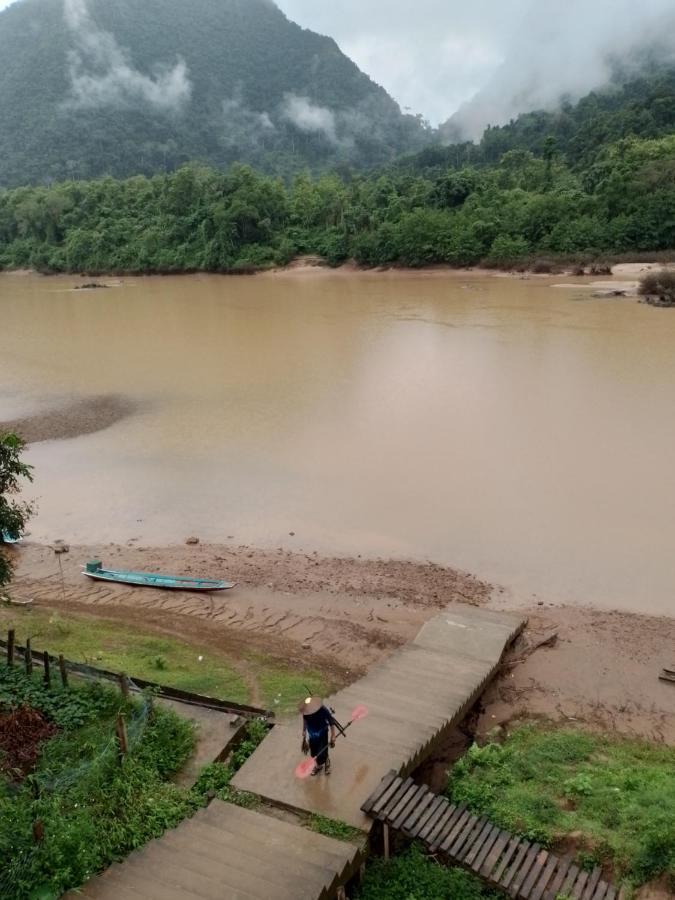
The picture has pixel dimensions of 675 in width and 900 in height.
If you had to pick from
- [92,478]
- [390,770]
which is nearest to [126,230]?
[92,478]

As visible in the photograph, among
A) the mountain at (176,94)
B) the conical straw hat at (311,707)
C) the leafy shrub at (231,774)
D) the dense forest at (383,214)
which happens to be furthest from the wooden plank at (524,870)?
the mountain at (176,94)

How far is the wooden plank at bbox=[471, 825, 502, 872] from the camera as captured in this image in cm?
520

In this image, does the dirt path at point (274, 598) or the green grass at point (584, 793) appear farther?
the dirt path at point (274, 598)

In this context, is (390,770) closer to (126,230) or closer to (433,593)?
(433,593)

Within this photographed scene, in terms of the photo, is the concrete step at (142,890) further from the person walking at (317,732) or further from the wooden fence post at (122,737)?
the person walking at (317,732)

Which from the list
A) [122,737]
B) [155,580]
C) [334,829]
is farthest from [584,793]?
[155,580]

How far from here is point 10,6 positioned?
504ft

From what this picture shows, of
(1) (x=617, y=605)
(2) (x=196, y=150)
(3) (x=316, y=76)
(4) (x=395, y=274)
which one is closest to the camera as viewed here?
(1) (x=617, y=605)

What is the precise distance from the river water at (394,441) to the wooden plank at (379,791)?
588cm

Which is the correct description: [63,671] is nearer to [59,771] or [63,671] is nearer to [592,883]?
[59,771]

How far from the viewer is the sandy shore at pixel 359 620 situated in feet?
27.9

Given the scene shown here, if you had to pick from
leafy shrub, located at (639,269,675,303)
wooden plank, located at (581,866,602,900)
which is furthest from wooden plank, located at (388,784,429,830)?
leafy shrub, located at (639,269,675,303)

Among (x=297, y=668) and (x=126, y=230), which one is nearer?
(x=297, y=668)

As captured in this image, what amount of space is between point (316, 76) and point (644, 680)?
547 feet
